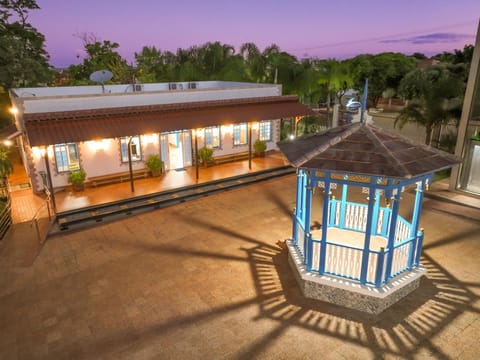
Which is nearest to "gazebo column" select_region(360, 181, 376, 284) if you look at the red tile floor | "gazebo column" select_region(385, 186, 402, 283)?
"gazebo column" select_region(385, 186, 402, 283)

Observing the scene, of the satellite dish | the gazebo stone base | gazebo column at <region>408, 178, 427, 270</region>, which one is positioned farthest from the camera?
the satellite dish

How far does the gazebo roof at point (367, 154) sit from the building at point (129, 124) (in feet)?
25.9

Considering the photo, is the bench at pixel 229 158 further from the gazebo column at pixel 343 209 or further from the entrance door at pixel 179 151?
the gazebo column at pixel 343 209

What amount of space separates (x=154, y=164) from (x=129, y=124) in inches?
89.4

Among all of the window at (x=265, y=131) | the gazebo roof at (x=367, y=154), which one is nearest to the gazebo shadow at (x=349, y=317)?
the gazebo roof at (x=367, y=154)

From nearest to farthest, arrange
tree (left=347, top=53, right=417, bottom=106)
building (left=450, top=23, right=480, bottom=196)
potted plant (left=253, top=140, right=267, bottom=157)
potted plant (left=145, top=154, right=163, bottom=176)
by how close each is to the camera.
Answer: building (left=450, top=23, right=480, bottom=196), potted plant (left=145, top=154, right=163, bottom=176), potted plant (left=253, top=140, right=267, bottom=157), tree (left=347, top=53, right=417, bottom=106)

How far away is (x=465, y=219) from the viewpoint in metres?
12.3

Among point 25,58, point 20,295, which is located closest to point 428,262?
point 20,295

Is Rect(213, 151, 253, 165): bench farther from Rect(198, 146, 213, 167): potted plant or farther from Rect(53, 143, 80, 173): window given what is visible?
Rect(53, 143, 80, 173): window

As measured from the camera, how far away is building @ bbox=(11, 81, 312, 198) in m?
13.0

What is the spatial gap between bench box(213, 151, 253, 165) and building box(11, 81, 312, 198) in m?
0.17

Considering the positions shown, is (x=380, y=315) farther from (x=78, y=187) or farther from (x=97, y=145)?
(x=97, y=145)

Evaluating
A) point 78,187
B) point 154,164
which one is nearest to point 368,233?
point 154,164

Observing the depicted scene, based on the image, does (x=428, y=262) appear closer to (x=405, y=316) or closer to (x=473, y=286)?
(x=473, y=286)
